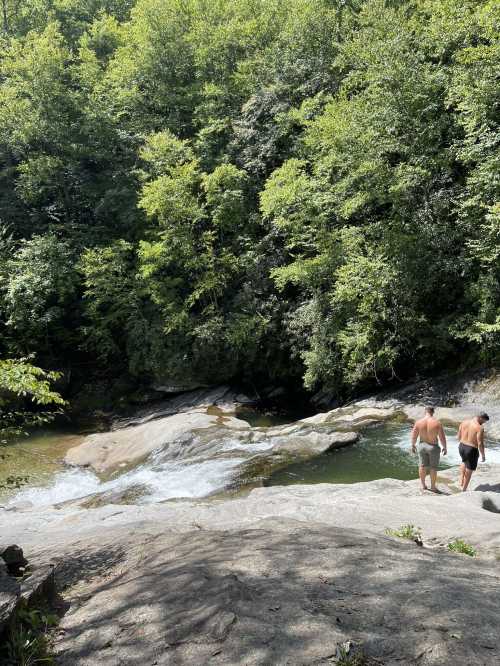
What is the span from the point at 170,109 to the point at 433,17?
56.5ft

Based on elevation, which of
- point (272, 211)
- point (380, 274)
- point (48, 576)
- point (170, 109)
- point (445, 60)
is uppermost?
point (170, 109)

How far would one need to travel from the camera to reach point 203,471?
13.0 m

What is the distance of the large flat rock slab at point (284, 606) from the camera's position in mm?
3217

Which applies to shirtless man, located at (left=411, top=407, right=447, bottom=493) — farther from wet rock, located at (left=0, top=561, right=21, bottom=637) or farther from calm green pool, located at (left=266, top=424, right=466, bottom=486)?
wet rock, located at (left=0, top=561, right=21, bottom=637)

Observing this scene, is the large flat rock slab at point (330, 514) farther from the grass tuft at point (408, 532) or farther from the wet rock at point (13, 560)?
the wet rock at point (13, 560)

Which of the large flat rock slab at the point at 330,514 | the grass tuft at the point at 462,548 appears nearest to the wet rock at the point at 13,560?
Answer: the large flat rock slab at the point at 330,514

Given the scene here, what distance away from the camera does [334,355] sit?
19.2 m

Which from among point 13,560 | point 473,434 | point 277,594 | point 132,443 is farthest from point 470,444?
point 132,443

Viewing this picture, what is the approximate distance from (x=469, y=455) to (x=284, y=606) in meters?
6.91

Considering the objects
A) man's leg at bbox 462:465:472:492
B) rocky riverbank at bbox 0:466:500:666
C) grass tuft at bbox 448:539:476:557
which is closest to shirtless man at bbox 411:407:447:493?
man's leg at bbox 462:465:472:492

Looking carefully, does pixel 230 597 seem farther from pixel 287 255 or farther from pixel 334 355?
pixel 287 255

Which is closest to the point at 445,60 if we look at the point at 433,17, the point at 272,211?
the point at 433,17

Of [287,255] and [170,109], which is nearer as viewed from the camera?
[287,255]

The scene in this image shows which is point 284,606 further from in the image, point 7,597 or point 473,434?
point 473,434
